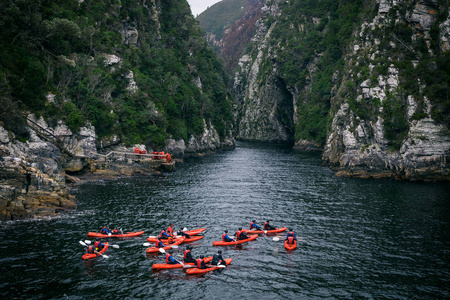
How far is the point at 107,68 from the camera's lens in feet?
199

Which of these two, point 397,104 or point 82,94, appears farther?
point 397,104

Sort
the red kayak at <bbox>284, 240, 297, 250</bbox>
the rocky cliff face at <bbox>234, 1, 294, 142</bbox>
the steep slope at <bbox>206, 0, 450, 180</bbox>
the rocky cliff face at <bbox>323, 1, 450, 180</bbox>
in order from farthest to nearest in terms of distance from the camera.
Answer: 1. the rocky cliff face at <bbox>234, 1, 294, 142</bbox>
2. the steep slope at <bbox>206, 0, 450, 180</bbox>
3. the rocky cliff face at <bbox>323, 1, 450, 180</bbox>
4. the red kayak at <bbox>284, 240, 297, 250</bbox>

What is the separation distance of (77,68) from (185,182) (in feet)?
87.2

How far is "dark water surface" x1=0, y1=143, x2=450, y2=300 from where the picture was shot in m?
18.5

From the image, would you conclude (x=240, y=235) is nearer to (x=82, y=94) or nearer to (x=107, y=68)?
(x=82, y=94)

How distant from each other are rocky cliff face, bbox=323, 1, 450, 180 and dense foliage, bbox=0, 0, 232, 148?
1542 inches

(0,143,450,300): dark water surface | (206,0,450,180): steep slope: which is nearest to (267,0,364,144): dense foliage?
(206,0,450,180): steep slope

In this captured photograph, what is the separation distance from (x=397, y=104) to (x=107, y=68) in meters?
55.0

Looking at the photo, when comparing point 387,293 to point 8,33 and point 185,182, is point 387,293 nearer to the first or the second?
point 185,182

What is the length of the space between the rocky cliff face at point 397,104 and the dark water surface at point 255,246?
6225 mm

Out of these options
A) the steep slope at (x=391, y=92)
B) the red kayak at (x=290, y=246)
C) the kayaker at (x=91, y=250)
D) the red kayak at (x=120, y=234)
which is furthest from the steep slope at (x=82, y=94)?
the steep slope at (x=391, y=92)

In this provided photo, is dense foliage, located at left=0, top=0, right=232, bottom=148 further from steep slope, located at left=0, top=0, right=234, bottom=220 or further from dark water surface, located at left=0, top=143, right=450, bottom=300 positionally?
dark water surface, located at left=0, top=143, right=450, bottom=300

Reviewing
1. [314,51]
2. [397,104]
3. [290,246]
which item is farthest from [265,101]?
[290,246]

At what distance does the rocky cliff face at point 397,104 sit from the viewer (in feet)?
156
